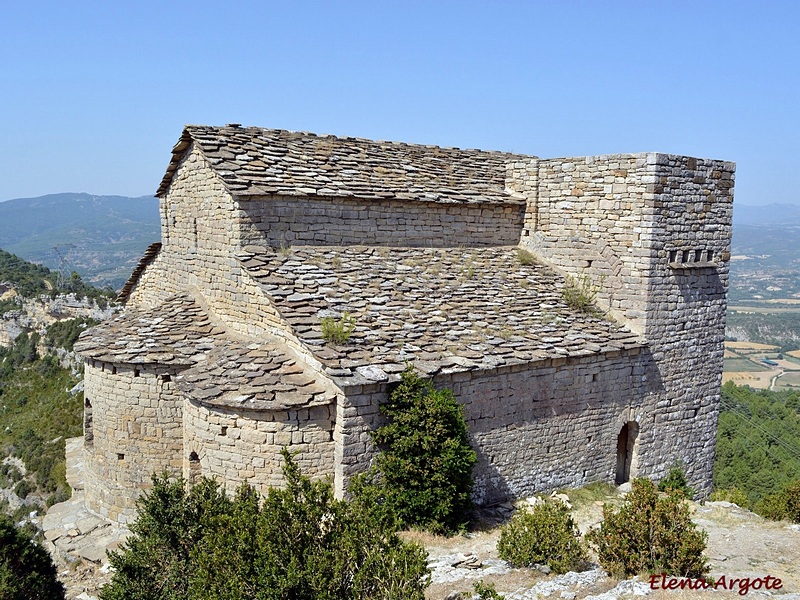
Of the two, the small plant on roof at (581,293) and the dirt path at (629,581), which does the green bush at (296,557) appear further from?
the small plant on roof at (581,293)

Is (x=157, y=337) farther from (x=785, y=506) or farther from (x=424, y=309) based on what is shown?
(x=785, y=506)

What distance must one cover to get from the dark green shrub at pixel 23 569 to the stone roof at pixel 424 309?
480 centimetres

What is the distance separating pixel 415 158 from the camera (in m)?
14.5

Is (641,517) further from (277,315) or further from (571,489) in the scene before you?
(277,315)

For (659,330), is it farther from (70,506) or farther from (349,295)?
(70,506)

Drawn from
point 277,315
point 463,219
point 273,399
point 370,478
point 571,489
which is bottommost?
point 571,489

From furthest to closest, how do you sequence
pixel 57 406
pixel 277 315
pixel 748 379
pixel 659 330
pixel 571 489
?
pixel 748 379 → pixel 57 406 → pixel 659 330 → pixel 571 489 → pixel 277 315

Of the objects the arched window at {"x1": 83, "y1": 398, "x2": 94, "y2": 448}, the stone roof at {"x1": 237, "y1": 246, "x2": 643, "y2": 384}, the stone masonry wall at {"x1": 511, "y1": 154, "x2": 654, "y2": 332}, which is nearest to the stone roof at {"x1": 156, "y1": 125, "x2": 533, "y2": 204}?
the stone masonry wall at {"x1": 511, "y1": 154, "x2": 654, "y2": 332}

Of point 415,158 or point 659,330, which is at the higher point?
point 415,158

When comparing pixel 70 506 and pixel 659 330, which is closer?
pixel 70 506

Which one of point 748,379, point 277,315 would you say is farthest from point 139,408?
point 748,379

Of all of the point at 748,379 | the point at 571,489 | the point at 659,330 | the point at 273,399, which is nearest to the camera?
the point at 273,399

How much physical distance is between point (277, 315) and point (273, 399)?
66.3 inches

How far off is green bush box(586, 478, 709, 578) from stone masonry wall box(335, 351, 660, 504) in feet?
10.1
